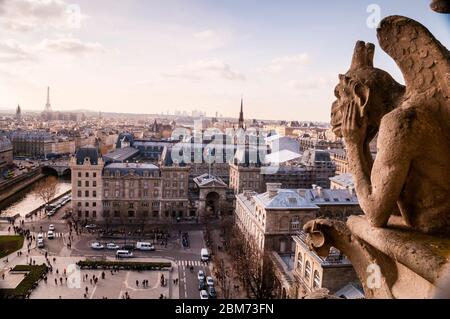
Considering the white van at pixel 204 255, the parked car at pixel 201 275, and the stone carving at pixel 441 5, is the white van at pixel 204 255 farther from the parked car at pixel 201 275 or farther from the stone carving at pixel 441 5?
the stone carving at pixel 441 5

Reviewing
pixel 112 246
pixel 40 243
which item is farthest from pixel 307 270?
pixel 40 243

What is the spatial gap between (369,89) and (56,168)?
84.4 metres

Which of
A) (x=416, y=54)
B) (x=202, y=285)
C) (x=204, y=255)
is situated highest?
(x=416, y=54)

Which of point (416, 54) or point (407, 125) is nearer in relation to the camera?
point (407, 125)

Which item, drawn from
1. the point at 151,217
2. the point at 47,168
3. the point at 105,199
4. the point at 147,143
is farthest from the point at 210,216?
the point at 47,168

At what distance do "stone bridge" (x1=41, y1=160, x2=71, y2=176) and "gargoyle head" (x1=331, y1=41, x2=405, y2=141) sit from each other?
273 ft

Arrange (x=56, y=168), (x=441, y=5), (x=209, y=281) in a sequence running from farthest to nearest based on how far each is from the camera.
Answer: (x=56, y=168), (x=209, y=281), (x=441, y=5)

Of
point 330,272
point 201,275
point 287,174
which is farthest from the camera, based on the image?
point 287,174

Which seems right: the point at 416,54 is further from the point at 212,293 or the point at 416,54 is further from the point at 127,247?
the point at 127,247

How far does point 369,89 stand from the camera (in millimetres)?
3857

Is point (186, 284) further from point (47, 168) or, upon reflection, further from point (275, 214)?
point (47, 168)

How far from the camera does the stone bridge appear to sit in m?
81.7

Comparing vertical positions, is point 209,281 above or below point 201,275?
below

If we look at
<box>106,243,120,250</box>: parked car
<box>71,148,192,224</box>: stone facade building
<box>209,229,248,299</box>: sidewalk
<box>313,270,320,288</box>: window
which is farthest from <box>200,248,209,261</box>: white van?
<box>313,270,320,288</box>: window
